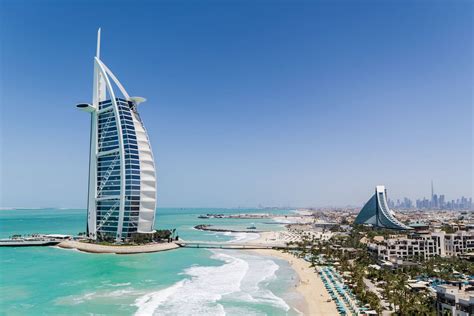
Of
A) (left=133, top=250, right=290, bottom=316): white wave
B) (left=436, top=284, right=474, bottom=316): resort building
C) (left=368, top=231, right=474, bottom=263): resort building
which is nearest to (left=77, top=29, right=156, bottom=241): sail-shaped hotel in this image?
(left=133, top=250, right=290, bottom=316): white wave

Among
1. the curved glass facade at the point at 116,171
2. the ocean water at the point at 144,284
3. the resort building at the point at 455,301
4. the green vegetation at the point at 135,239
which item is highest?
the curved glass facade at the point at 116,171

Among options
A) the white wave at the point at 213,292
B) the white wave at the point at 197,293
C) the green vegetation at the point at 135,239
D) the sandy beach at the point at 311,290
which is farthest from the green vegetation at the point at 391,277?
the green vegetation at the point at 135,239

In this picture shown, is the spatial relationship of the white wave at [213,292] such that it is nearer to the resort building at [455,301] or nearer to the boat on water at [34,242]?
the resort building at [455,301]

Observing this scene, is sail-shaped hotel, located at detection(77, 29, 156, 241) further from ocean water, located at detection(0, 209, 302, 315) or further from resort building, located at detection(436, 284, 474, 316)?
resort building, located at detection(436, 284, 474, 316)

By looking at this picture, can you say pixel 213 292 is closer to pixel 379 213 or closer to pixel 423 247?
pixel 423 247

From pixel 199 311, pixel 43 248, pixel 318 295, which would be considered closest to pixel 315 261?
pixel 318 295

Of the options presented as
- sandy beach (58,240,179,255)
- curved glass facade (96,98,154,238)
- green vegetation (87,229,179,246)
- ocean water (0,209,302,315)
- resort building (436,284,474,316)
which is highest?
curved glass facade (96,98,154,238)
